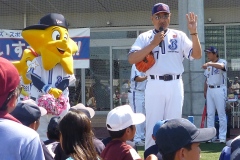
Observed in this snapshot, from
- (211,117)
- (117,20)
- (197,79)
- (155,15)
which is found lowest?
(211,117)

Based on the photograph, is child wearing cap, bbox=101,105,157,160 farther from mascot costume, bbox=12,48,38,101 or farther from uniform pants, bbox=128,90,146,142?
uniform pants, bbox=128,90,146,142

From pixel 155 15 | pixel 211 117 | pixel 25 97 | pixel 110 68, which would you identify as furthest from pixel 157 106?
pixel 110 68

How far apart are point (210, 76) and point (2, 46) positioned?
19.4 feet

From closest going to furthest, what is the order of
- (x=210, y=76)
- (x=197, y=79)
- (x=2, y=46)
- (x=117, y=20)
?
1. (x=197, y=79)
2. (x=210, y=76)
3. (x=2, y=46)
4. (x=117, y=20)

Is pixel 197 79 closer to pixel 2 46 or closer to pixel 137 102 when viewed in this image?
pixel 137 102

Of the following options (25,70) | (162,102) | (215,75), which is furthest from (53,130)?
(215,75)

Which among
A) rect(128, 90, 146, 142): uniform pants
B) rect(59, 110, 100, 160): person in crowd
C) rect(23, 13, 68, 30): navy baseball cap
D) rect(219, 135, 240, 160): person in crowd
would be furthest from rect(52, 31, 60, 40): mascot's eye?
rect(219, 135, 240, 160): person in crowd

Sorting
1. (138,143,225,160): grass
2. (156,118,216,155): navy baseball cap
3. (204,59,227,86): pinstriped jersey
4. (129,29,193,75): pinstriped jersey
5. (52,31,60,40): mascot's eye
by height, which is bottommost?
(138,143,225,160): grass

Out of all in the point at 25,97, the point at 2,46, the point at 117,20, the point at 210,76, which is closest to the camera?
the point at 25,97

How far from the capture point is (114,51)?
14.7 metres

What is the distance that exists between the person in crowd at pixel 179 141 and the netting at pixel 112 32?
11.3 metres

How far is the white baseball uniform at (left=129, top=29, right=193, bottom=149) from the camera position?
5.32m

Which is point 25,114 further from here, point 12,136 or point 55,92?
point 55,92

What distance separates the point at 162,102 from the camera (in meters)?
5.31
